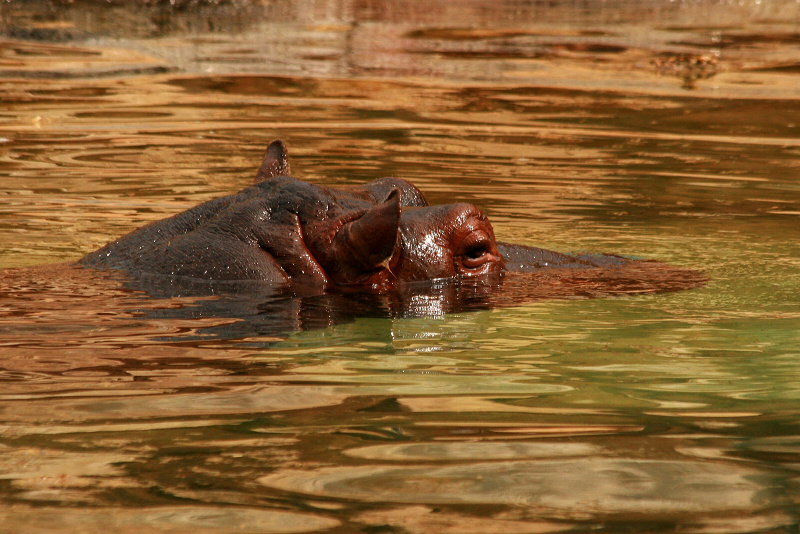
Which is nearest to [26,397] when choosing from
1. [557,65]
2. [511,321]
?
[511,321]

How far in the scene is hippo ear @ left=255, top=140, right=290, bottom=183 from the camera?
614 centimetres

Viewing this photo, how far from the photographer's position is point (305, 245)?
541cm

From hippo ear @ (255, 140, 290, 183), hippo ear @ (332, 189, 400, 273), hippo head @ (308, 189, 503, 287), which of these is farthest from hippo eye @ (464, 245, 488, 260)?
hippo ear @ (255, 140, 290, 183)

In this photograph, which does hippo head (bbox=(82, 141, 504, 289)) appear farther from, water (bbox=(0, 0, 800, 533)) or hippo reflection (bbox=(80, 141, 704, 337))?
water (bbox=(0, 0, 800, 533))

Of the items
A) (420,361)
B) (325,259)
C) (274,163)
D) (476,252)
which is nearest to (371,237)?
(325,259)

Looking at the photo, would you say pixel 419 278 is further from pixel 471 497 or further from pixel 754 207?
pixel 754 207

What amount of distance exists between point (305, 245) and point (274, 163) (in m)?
0.96

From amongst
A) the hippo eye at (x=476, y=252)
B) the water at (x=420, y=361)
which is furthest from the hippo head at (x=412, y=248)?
the water at (x=420, y=361)

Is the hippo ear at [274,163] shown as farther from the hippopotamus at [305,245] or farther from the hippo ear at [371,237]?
the hippo ear at [371,237]

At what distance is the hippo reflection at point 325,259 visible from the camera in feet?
16.7

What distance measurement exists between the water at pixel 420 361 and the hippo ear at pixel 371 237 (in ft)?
1.16

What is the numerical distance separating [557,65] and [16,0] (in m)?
13.4

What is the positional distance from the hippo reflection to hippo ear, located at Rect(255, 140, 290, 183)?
472mm

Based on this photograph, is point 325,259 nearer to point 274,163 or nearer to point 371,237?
point 371,237
